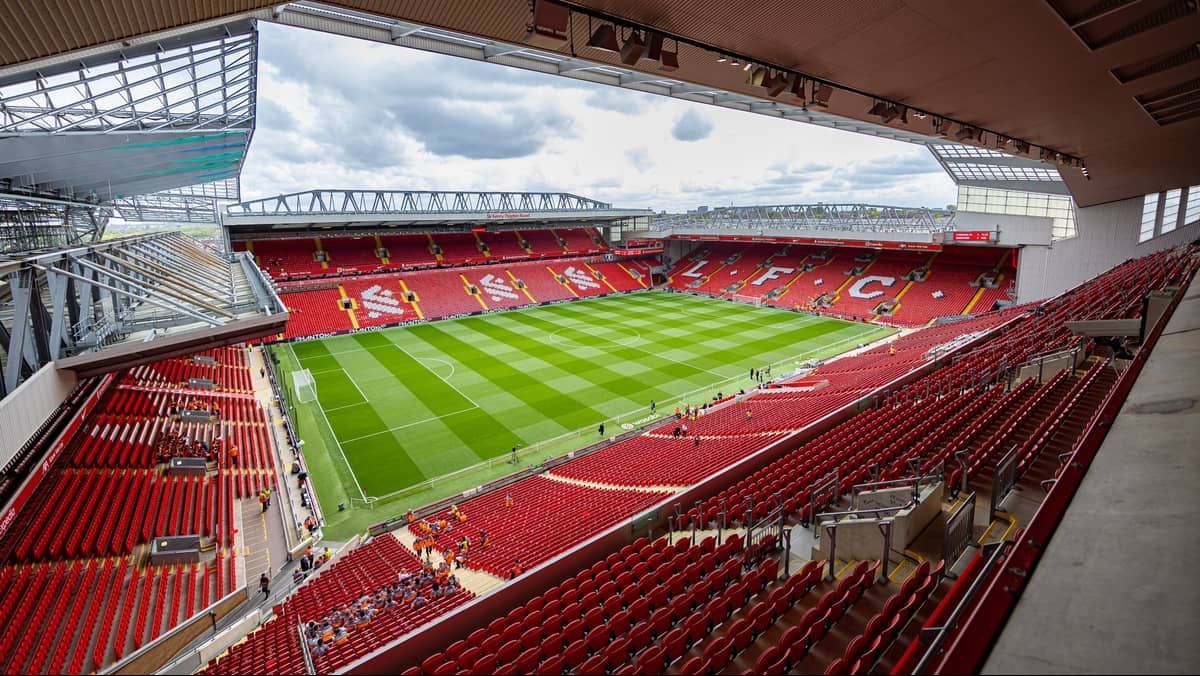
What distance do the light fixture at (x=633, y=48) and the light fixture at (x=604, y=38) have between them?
23 centimetres

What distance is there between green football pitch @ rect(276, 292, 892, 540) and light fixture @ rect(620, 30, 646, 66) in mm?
13637

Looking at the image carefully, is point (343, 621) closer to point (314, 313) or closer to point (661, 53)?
point (661, 53)

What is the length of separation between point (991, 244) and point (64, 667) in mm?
41127

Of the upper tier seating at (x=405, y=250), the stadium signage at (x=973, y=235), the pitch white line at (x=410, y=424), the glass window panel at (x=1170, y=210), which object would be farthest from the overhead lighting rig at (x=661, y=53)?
the upper tier seating at (x=405, y=250)

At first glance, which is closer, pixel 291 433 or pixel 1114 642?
pixel 1114 642

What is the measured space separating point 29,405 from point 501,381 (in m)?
18.3

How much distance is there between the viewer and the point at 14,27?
4.59 meters

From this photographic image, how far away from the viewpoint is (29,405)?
918 cm

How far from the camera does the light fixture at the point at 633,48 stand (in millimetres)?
6602

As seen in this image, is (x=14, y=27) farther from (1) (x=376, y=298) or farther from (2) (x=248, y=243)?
(2) (x=248, y=243)

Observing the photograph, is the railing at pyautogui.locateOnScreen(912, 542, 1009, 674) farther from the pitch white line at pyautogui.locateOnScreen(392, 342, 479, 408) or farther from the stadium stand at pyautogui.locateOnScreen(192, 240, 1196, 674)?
the pitch white line at pyautogui.locateOnScreen(392, 342, 479, 408)

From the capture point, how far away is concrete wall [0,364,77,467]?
321 inches

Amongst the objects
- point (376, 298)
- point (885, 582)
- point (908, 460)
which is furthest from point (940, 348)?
point (376, 298)

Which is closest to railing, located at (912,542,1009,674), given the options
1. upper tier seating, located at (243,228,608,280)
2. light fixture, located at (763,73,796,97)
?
light fixture, located at (763,73,796,97)
